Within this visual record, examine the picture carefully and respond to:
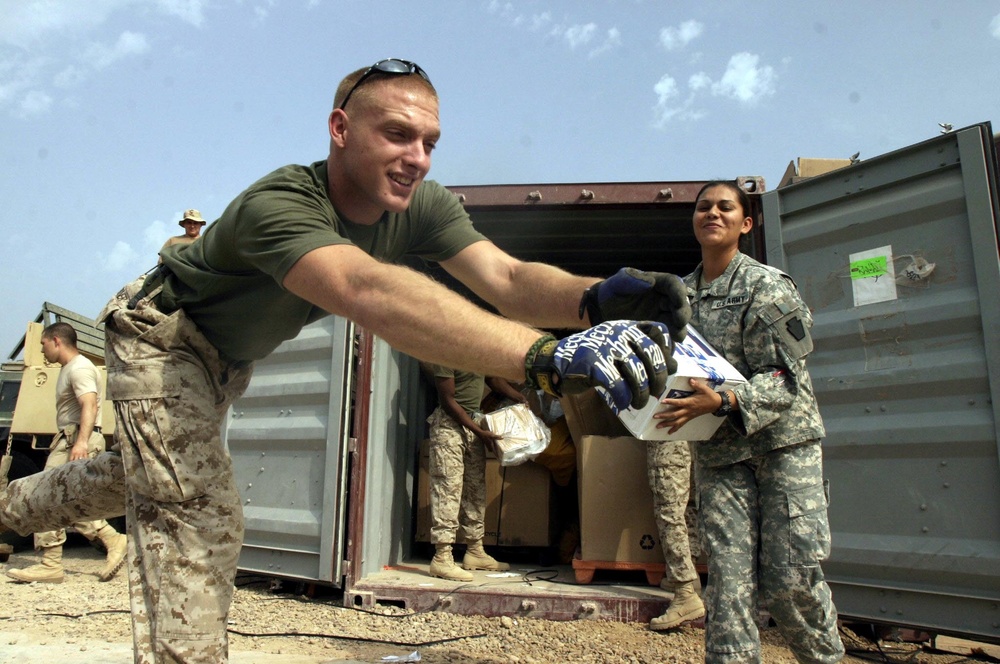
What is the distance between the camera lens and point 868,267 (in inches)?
146

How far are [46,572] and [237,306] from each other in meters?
4.56

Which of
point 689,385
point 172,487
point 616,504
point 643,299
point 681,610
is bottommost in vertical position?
point 681,610

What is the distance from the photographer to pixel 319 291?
1.73 metres

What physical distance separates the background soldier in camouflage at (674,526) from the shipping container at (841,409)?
0.51 feet

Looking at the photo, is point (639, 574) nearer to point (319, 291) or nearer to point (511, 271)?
point (511, 271)

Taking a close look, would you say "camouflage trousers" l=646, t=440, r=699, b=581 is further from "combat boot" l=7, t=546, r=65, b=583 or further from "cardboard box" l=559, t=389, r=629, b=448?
"combat boot" l=7, t=546, r=65, b=583

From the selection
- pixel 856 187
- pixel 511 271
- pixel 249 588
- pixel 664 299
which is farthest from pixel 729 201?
pixel 249 588

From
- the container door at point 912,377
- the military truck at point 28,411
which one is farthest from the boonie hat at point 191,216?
the container door at point 912,377

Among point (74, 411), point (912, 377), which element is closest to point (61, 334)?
point (74, 411)

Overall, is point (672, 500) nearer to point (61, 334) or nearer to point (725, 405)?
point (725, 405)

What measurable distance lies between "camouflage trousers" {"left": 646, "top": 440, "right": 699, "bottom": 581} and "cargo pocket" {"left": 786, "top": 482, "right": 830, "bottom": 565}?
147 centimetres

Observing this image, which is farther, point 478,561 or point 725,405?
point 478,561

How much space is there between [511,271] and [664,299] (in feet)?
2.23

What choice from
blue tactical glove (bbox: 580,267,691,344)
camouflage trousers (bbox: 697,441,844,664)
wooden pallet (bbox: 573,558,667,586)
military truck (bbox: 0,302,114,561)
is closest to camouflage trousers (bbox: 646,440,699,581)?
wooden pallet (bbox: 573,558,667,586)
